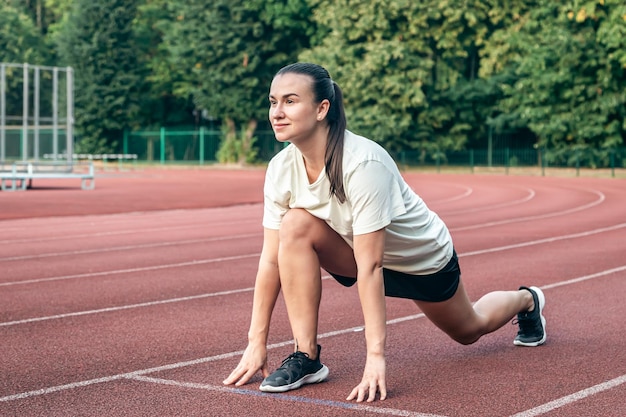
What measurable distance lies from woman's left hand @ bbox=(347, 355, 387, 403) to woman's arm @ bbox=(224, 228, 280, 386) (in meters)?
0.57

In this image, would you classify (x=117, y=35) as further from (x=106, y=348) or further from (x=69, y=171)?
(x=106, y=348)

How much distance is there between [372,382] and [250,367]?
0.69 metres

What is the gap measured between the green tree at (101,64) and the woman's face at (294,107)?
5430 centimetres

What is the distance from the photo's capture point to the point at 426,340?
635 cm

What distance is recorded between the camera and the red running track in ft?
15.5

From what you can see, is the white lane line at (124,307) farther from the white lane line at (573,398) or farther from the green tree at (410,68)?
the green tree at (410,68)

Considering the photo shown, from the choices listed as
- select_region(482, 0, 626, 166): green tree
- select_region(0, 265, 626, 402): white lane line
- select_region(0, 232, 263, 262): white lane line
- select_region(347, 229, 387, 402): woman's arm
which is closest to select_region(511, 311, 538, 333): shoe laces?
select_region(0, 265, 626, 402): white lane line

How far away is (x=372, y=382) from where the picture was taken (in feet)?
15.1

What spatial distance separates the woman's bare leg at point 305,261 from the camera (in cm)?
484

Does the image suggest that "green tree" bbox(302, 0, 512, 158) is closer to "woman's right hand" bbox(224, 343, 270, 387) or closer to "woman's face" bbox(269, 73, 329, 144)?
"woman's right hand" bbox(224, 343, 270, 387)

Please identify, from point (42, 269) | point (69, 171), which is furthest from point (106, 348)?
point (69, 171)

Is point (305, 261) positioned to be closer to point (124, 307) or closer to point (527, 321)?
point (527, 321)

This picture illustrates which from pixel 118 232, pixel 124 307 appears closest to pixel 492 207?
pixel 118 232

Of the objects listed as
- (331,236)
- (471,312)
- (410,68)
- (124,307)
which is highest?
(410,68)
